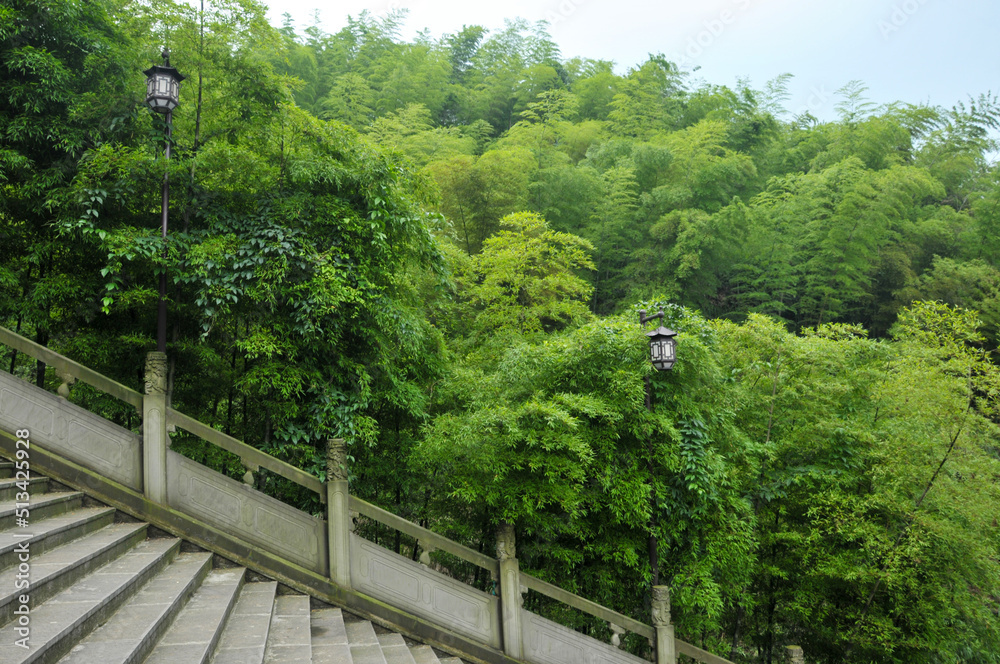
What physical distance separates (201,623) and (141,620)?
1.32ft

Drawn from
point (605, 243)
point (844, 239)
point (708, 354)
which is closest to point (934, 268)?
point (844, 239)

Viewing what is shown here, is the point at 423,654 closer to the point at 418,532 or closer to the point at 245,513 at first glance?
the point at 418,532

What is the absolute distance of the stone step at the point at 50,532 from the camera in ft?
8.90

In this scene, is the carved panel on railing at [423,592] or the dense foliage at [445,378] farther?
the dense foliage at [445,378]

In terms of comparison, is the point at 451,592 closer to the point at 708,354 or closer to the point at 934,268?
the point at 708,354

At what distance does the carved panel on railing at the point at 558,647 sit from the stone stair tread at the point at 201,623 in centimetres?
243

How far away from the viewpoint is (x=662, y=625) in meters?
5.32

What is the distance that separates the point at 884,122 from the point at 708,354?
17.6 metres

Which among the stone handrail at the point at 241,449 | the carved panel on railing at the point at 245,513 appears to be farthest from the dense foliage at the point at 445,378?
the carved panel on railing at the point at 245,513

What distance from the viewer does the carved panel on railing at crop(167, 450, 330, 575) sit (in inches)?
167

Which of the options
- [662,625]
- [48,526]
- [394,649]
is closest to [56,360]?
[48,526]

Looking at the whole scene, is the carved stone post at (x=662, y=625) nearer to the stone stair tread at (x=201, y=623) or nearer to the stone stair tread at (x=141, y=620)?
the stone stair tread at (x=201, y=623)

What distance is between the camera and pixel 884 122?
1812 centimetres

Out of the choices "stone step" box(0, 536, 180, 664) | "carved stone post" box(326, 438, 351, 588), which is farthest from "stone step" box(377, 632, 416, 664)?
"stone step" box(0, 536, 180, 664)
